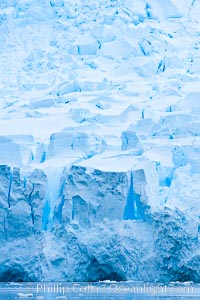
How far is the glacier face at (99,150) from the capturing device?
61.1 ft

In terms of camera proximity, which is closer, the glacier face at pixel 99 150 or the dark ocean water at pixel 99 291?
the dark ocean water at pixel 99 291

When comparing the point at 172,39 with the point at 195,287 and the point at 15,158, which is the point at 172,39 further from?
the point at 195,287

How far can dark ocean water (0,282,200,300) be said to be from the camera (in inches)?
626

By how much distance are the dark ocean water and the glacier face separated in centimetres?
25

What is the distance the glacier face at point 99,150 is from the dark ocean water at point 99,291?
25cm

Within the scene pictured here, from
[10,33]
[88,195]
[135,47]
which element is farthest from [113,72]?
[88,195]

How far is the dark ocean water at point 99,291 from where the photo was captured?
15.9m

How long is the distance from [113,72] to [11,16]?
430cm

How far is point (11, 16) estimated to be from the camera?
31.3 m

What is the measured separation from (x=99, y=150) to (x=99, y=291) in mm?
4955

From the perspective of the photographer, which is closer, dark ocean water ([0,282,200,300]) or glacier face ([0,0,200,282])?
dark ocean water ([0,282,200,300])

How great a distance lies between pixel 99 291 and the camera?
56.9 ft

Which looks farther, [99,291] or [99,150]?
[99,150]

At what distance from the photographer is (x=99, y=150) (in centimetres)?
2158
